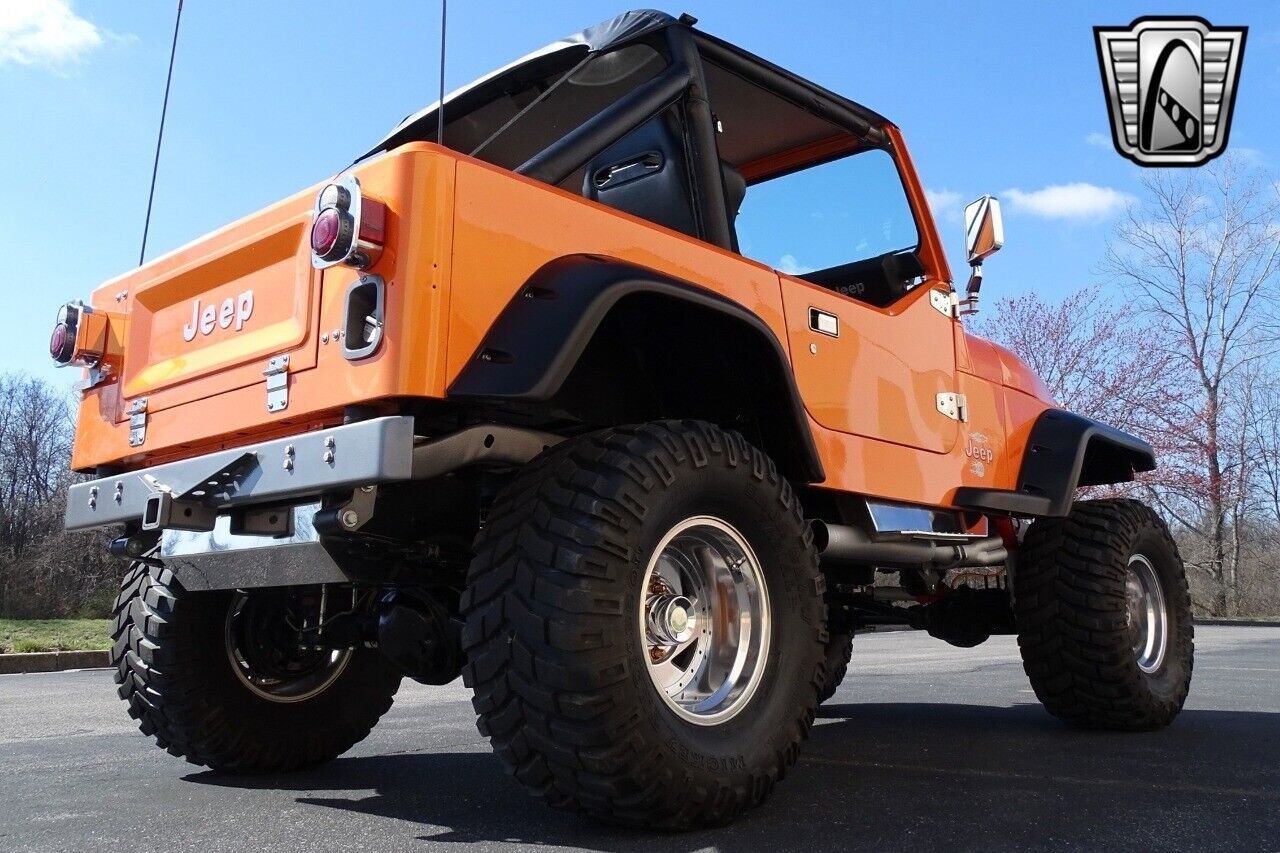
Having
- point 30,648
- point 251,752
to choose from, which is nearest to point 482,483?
point 251,752

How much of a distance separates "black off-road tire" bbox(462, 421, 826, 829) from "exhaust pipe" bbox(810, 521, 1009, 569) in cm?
92

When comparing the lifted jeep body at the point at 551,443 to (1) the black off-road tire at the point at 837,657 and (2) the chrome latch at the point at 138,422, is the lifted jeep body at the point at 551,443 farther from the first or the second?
(1) the black off-road tire at the point at 837,657

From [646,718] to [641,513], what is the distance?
1.59 feet

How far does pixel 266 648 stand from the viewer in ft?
12.7

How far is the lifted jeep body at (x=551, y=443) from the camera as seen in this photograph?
2.58 metres

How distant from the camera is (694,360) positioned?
341cm

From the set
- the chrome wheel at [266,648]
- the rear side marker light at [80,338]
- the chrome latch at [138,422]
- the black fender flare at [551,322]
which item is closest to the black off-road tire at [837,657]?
the chrome wheel at [266,648]

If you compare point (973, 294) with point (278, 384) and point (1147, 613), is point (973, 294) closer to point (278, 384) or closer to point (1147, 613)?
point (1147, 613)

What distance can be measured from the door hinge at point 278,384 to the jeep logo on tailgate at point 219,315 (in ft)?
0.92

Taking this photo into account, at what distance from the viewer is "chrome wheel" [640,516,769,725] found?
2.98m

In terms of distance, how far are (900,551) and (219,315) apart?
2493 millimetres

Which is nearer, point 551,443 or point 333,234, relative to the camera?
point 333,234

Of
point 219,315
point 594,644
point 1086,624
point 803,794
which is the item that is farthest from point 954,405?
point 219,315

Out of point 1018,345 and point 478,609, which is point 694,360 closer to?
point 478,609
